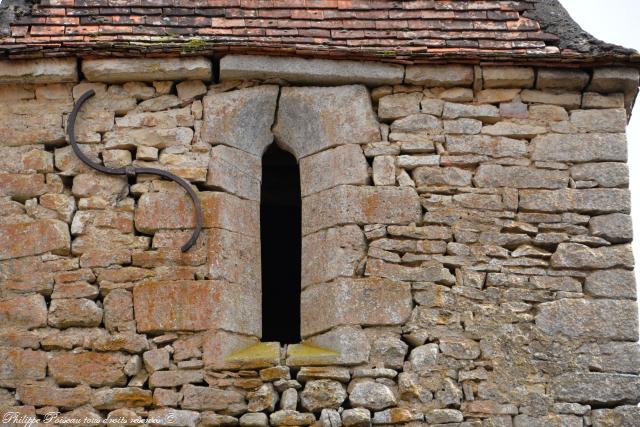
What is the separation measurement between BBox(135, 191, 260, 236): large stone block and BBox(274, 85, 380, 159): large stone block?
2.15 ft

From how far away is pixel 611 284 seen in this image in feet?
31.7

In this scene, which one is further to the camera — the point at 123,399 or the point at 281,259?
the point at 281,259

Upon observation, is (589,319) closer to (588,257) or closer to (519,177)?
(588,257)

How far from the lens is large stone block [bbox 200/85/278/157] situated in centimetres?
1005

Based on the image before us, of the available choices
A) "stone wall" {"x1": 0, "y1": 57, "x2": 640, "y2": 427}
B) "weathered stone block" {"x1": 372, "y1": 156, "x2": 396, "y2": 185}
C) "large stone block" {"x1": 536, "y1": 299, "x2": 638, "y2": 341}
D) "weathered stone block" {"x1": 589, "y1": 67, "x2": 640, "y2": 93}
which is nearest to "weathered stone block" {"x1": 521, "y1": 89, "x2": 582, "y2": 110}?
"stone wall" {"x1": 0, "y1": 57, "x2": 640, "y2": 427}

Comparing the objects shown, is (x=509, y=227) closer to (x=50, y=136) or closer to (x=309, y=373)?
(x=309, y=373)

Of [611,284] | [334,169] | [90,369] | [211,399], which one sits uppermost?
[334,169]

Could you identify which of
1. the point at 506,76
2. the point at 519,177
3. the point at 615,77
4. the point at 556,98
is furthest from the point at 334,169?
the point at 615,77

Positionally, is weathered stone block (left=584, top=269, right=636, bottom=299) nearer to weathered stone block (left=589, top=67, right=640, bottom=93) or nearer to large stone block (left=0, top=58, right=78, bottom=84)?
weathered stone block (left=589, top=67, right=640, bottom=93)

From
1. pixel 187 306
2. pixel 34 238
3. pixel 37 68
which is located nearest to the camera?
pixel 187 306

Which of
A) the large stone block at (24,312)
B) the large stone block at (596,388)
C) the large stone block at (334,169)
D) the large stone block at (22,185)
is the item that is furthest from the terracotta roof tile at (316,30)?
the large stone block at (596,388)

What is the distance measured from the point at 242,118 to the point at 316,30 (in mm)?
845

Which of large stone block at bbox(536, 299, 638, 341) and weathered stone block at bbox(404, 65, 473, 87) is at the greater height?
weathered stone block at bbox(404, 65, 473, 87)

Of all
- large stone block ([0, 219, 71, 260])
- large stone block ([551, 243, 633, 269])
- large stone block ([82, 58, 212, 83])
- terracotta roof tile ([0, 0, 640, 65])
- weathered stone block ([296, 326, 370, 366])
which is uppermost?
terracotta roof tile ([0, 0, 640, 65])
